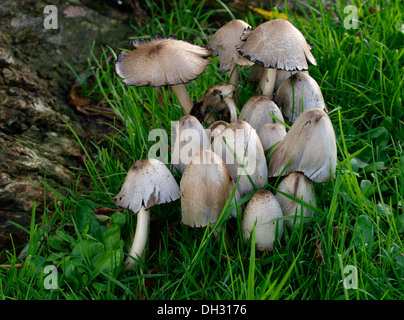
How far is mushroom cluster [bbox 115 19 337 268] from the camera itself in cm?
149

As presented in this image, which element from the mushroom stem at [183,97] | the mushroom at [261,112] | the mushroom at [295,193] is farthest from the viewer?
the mushroom stem at [183,97]

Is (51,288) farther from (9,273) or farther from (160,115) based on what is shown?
(160,115)

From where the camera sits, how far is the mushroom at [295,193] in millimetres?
1566

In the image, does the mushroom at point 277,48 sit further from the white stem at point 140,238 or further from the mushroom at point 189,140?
the white stem at point 140,238

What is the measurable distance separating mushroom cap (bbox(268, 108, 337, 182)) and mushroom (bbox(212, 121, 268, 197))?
0.30ft

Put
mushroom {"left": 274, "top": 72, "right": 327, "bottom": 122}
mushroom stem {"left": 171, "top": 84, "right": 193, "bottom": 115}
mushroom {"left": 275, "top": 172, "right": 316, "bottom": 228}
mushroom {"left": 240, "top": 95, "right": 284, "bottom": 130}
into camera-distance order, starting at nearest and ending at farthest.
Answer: mushroom {"left": 275, "top": 172, "right": 316, "bottom": 228}
mushroom {"left": 240, "top": 95, "right": 284, "bottom": 130}
mushroom {"left": 274, "top": 72, "right": 327, "bottom": 122}
mushroom stem {"left": 171, "top": 84, "right": 193, "bottom": 115}

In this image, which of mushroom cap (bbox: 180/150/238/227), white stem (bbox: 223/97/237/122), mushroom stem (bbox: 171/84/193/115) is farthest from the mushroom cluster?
mushroom stem (bbox: 171/84/193/115)

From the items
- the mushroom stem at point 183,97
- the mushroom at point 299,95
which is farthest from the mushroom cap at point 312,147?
the mushroom stem at point 183,97

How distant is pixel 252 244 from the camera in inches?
51.9

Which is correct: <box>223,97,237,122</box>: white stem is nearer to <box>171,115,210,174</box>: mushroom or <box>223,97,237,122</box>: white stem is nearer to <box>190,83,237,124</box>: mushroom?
<box>190,83,237,124</box>: mushroom

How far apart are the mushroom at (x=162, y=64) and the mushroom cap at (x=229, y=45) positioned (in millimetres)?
172

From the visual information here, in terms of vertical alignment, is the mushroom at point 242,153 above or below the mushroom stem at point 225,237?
above
